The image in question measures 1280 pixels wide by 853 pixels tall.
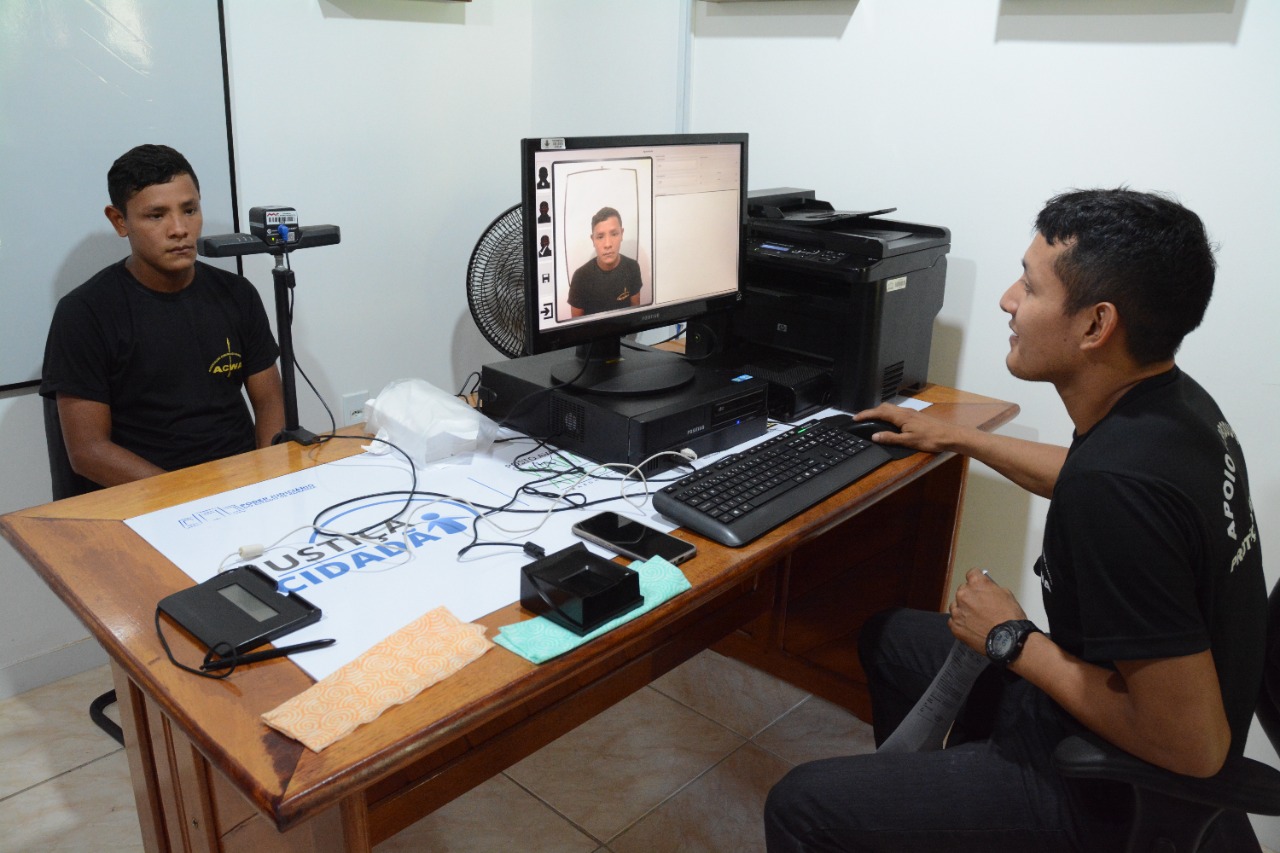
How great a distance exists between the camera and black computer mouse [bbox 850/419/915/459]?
5.90ft

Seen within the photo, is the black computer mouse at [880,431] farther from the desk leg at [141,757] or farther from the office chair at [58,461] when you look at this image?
the office chair at [58,461]

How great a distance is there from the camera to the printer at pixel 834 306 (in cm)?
194

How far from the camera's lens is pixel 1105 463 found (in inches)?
46.1

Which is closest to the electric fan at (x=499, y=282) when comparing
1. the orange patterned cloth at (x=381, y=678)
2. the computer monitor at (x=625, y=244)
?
the computer monitor at (x=625, y=244)

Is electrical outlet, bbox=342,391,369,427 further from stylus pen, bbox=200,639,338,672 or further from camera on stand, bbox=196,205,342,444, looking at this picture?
stylus pen, bbox=200,639,338,672

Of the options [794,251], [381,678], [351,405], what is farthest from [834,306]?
[351,405]

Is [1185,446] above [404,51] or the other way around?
the other way around

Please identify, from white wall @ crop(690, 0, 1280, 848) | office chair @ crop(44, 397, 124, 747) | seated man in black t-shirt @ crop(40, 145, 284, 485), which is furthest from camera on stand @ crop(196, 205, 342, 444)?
white wall @ crop(690, 0, 1280, 848)

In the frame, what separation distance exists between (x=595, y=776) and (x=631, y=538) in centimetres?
96

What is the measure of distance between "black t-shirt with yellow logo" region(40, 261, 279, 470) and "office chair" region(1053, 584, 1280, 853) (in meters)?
1.81

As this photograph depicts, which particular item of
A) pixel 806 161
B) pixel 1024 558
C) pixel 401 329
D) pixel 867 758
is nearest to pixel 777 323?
pixel 806 161

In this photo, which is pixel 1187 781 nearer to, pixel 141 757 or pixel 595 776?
pixel 595 776

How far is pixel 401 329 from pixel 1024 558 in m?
1.82

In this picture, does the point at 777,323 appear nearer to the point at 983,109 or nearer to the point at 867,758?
the point at 983,109
